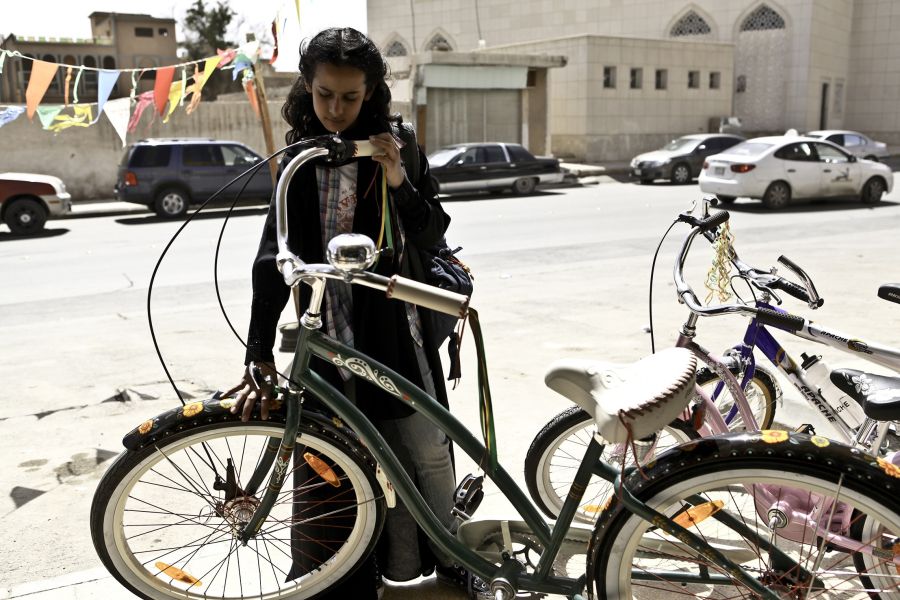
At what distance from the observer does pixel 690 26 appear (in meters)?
37.2

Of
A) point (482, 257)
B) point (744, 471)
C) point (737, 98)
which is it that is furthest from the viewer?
point (737, 98)

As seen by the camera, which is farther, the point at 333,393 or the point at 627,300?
the point at 627,300

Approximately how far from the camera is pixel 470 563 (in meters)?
2.38

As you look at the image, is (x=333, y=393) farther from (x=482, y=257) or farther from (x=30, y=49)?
(x=30, y=49)

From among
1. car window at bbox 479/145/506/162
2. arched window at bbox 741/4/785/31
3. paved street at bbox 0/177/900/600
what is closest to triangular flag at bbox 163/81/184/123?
paved street at bbox 0/177/900/600

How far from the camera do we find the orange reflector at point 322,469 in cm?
248

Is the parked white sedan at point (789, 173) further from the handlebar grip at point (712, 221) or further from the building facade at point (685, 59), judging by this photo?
the handlebar grip at point (712, 221)

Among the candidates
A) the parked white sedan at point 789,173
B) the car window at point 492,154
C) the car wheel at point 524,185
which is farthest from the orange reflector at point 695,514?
the car wheel at point 524,185

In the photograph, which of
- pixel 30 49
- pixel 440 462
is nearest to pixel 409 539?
pixel 440 462

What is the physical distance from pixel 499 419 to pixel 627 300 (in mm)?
3424

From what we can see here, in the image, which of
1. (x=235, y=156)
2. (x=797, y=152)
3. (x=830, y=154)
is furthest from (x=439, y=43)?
(x=797, y=152)

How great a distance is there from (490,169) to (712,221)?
652 inches

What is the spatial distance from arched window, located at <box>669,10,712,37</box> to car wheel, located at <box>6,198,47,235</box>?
30222 mm

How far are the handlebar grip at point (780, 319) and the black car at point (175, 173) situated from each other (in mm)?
14570
